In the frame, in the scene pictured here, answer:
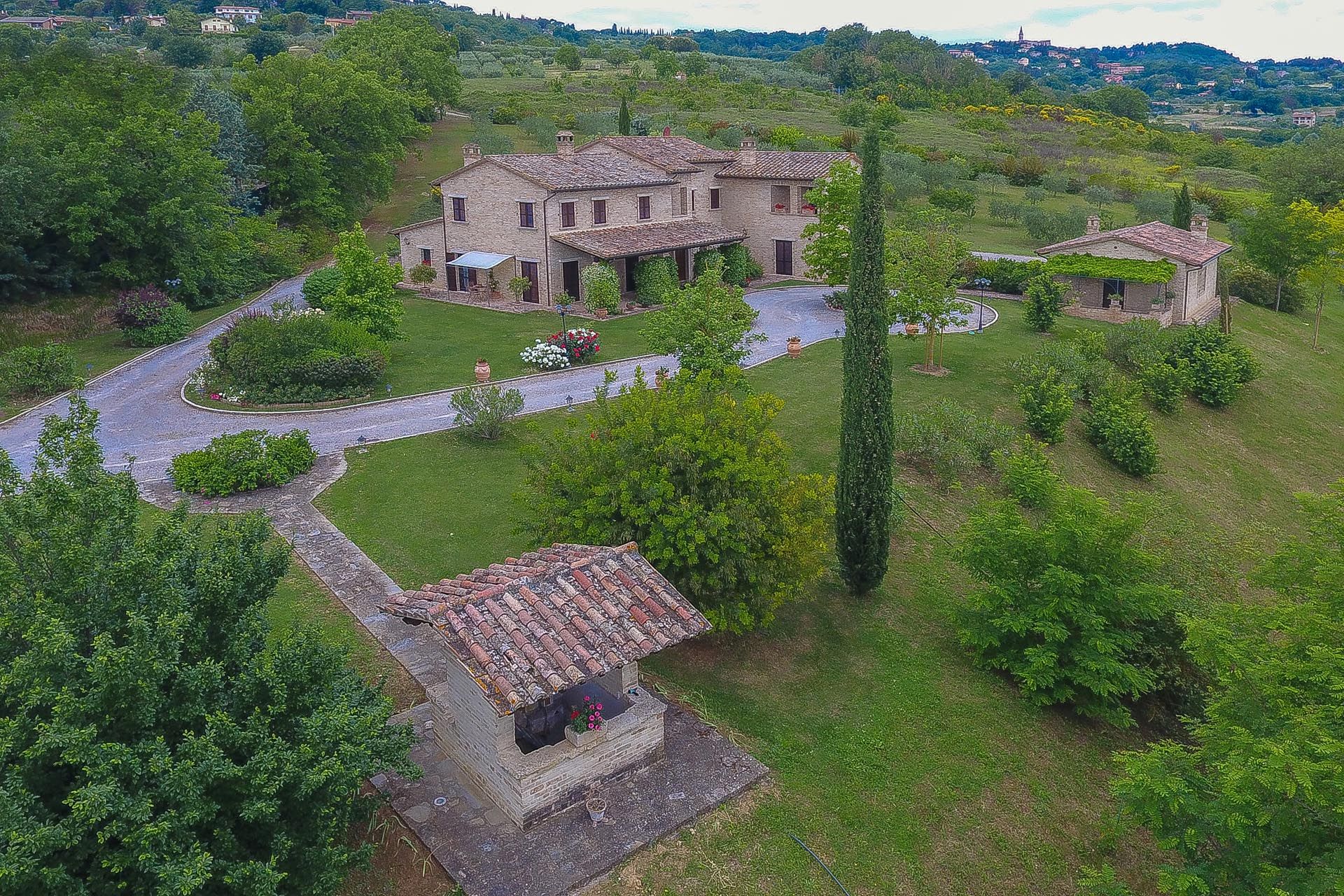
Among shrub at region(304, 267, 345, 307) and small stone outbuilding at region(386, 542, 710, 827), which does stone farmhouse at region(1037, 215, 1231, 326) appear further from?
small stone outbuilding at region(386, 542, 710, 827)

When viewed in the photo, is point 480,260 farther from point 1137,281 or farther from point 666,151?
point 1137,281

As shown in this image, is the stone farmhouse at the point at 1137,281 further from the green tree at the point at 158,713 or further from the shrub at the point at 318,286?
the green tree at the point at 158,713

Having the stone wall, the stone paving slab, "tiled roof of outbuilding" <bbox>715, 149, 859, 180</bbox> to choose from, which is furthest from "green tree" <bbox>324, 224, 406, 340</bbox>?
"tiled roof of outbuilding" <bbox>715, 149, 859, 180</bbox>

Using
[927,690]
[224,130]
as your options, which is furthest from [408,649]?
[224,130]

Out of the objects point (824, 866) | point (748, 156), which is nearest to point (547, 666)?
point (824, 866)

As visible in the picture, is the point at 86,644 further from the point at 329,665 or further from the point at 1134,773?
the point at 1134,773
